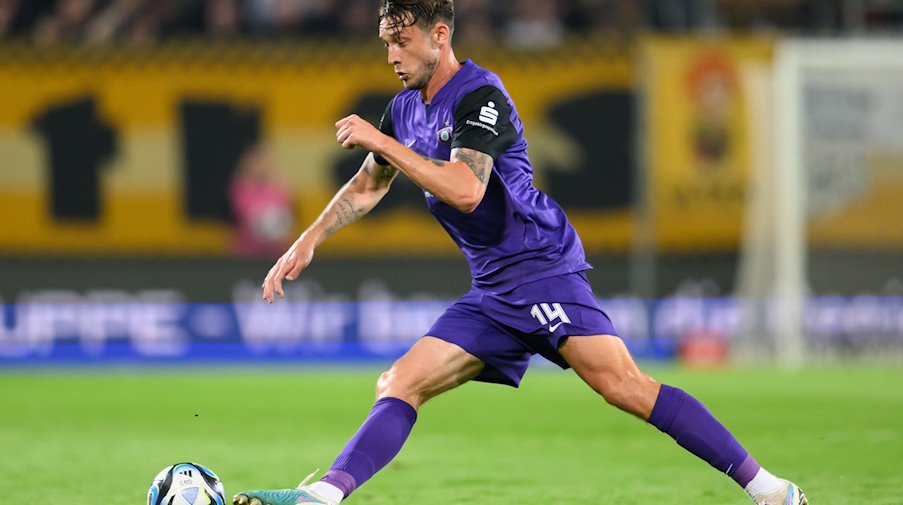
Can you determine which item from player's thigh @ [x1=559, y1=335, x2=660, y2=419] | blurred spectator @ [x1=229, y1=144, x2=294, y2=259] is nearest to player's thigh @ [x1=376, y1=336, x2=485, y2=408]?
player's thigh @ [x1=559, y1=335, x2=660, y2=419]

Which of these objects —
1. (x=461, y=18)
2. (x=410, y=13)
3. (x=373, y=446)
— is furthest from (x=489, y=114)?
(x=461, y=18)

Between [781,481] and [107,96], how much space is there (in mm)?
11278

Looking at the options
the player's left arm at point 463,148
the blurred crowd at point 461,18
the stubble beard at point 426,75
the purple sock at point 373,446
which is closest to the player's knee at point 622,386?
the purple sock at point 373,446

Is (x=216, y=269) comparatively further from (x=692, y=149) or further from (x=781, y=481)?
(x=781, y=481)

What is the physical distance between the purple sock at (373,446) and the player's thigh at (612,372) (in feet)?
2.15

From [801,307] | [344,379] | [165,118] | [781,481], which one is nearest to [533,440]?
[781,481]

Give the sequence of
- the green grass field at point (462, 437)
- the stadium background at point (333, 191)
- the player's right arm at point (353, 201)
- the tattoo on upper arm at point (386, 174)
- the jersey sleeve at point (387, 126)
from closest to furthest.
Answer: the player's right arm at point (353, 201) → the jersey sleeve at point (387, 126) → the tattoo on upper arm at point (386, 174) → the green grass field at point (462, 437) → the stadium background at point (333, 191)

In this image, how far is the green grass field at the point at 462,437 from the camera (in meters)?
6.67

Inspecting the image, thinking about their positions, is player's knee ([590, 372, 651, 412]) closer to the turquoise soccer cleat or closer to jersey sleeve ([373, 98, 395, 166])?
the turquoise soccer cleat

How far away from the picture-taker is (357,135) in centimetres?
477

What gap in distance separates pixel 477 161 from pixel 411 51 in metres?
0.51

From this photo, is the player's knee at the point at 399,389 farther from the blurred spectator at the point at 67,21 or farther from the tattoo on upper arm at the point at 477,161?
the blurred spectator at the point at 67,21

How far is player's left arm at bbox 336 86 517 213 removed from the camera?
4824 millimetres

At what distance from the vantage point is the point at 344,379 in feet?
44.2
